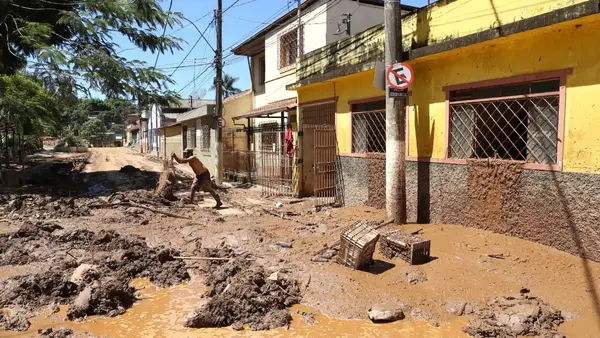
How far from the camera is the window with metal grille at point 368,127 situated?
29.7ft

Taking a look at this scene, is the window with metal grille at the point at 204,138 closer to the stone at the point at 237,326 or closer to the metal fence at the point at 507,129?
the metal fence at the point at 507,129

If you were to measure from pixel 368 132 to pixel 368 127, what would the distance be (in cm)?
11

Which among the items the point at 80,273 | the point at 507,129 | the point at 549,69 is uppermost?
the point at 549,69

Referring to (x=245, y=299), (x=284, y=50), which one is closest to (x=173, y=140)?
(x=284, y=50)

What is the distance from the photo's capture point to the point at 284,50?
1767cm

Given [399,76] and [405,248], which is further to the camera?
[399,76]

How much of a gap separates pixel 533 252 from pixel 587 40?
2642 mm

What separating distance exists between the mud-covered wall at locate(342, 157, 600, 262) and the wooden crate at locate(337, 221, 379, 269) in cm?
195

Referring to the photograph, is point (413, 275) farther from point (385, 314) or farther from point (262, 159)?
point (262, 159)

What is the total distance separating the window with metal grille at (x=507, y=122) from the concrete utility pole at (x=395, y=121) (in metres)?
0.83

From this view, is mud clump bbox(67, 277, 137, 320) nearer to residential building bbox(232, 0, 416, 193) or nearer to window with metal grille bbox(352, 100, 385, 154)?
window with metal grille bbox(352, 100, 385, 154)

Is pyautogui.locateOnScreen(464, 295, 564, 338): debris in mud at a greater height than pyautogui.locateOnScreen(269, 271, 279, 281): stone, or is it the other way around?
pyautogui.locateOnScreen(269, 271, 279, 281): stone

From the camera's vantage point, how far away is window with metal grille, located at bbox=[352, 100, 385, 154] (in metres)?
9.05

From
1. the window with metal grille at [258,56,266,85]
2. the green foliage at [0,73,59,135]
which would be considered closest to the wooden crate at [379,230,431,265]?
the green foliage at [0,73,59,135]
